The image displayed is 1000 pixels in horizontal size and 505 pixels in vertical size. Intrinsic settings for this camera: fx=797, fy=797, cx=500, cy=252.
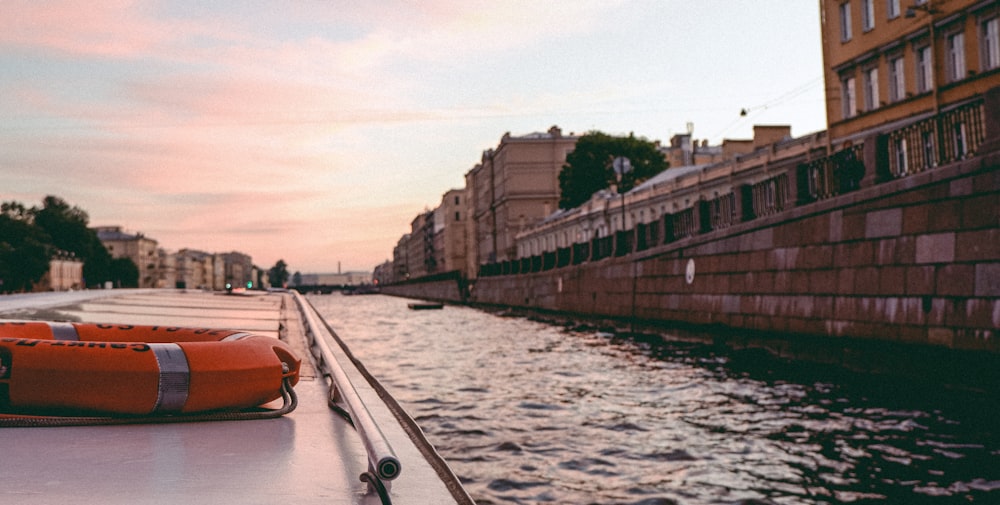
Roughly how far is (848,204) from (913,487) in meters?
8.52

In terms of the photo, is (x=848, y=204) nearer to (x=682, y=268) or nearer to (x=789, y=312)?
(x=789, y=312)

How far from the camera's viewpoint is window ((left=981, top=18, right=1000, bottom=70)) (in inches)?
880

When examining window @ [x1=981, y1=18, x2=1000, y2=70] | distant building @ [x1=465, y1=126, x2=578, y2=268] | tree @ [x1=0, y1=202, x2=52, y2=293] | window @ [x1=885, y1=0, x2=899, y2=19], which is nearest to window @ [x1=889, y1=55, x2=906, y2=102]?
window @ [x1=885, y1=0, x2=899, y2=19]

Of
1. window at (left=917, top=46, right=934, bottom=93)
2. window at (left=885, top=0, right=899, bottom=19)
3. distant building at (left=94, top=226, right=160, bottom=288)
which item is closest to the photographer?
window at (left=917, top=46, right=934, bottom=93)

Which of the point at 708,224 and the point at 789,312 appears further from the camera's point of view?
the point at 708,224

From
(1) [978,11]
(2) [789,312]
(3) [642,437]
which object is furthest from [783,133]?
(3) [642,437]

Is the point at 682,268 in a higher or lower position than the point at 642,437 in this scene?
higher

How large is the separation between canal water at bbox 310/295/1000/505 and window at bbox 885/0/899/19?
17.5 metres

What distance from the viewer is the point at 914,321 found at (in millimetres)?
11148

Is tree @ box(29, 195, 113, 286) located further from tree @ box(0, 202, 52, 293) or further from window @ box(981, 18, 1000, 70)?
window @ box(981, 18, 1000, 70)

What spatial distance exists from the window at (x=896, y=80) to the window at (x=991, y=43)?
325 cm

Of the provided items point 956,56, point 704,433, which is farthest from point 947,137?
point 956,56

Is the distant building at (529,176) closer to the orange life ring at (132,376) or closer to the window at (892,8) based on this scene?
the window at (892,8)

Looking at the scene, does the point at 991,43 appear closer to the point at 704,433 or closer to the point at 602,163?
the point at 704,433
